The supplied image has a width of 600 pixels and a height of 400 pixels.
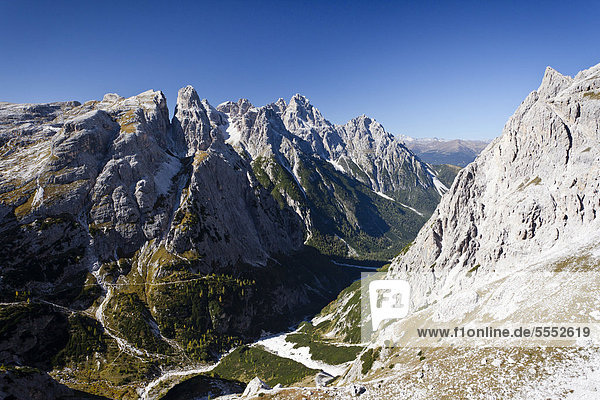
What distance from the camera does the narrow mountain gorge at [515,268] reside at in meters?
38.7

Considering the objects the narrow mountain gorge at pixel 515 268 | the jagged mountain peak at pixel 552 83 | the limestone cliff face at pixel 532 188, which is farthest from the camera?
the jagged mountain peak at pixel 552 83

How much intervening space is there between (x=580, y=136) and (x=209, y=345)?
521 ft

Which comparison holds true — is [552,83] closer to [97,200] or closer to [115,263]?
[115,263]

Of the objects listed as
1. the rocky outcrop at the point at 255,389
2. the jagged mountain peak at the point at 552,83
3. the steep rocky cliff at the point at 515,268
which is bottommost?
the rocky outcrop at the point at 255,389

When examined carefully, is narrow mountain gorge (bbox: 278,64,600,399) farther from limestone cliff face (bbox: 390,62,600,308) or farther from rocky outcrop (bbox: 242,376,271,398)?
rocky outcrop (bbox: 242,376,271,398)

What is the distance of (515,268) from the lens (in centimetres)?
6944

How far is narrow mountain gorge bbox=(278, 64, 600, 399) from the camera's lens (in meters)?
38.7

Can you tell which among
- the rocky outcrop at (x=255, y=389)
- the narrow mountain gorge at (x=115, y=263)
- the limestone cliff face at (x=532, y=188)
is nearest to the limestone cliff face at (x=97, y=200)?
the narrow mountain gorge at (x=115, y=263)

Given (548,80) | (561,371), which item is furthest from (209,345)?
(548,80)

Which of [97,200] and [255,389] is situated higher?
[97,200]

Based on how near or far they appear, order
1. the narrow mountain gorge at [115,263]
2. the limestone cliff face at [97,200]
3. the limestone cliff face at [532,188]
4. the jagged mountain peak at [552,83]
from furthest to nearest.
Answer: the limestone cliff face at [97,200]
the narrow mountain gorge at [115,263]
the jagged mountain peak at [552,83]
the limestone cliff face at [532,188]

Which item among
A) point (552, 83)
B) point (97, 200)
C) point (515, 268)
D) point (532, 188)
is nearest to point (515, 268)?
point (515, 268)

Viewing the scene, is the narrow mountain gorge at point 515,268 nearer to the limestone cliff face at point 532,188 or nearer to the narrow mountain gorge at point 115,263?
the limestone cliff face at point 532,188

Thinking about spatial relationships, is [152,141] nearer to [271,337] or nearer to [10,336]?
[10,336]
